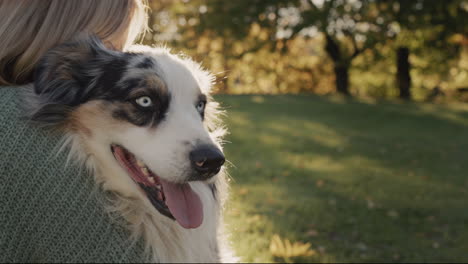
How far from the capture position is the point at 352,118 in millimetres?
12492

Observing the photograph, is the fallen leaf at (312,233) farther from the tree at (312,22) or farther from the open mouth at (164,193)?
the tree at (312,22)

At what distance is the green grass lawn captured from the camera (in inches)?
179

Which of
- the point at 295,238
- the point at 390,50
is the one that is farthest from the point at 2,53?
the point at 390,50

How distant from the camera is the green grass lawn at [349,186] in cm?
455

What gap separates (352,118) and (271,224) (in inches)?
323

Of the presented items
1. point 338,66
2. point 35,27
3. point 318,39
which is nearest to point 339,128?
point 35,27

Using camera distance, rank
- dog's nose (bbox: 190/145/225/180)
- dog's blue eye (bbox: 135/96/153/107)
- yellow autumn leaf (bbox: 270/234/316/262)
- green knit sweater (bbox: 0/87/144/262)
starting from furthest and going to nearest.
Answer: yellow autumn leaf (bbox: 270/234/316/262) → dog's blue eye (bbox: 135/96/153/107) → dog's nose (bbox: 190/145/225/180) → green knit sweater (bbox: 0/87/144/262)

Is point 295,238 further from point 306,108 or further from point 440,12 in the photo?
point 440,12

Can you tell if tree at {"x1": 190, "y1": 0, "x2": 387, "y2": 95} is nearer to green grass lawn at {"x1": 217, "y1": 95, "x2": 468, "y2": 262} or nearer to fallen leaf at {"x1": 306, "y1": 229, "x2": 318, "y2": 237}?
green grass lawn at {"x1": 217, "y1": 95, "x2": 468, "y2": 262}

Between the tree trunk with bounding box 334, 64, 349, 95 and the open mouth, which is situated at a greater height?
the open mouth

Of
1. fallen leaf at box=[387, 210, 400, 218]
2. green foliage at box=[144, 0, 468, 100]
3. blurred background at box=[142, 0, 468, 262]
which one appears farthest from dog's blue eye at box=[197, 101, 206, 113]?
green foliage at box=[144, 0, 468, 100]

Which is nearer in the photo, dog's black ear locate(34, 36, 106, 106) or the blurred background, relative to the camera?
dog's black ear locate(34, 36, 106, 106)

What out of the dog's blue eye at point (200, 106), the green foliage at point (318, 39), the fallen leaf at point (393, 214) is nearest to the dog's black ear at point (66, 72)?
the dog's blue eye at point (200, 106)

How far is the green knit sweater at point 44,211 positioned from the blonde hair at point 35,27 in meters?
0.38
